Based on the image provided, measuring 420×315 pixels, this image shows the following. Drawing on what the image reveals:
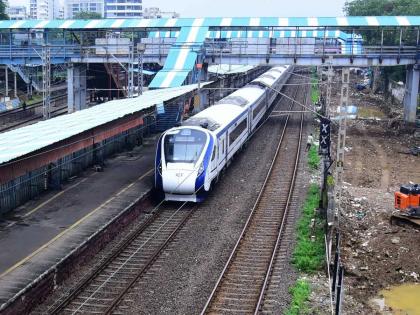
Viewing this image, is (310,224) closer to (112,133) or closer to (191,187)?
(191,187)

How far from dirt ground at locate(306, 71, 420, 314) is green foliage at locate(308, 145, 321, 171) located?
1.45 m

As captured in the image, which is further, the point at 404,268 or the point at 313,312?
the point at 404,268

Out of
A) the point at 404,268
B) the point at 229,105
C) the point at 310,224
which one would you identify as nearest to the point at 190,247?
the point at 310,224

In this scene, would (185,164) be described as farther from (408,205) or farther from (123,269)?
(408,205)

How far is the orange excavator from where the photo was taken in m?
19.4

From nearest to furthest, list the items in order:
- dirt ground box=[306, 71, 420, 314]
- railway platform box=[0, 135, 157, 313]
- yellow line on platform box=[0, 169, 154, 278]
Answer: railway platform box=[0, 135, 157, 313]
yellow line on platform box=[0, 169, 154, 278]
dirt ground box=[306, 71, 420, 314]

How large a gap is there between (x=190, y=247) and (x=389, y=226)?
22.2ft

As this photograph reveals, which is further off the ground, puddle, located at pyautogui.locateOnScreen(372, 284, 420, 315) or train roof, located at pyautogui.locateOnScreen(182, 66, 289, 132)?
train roof, located at pyautogui.locateOnScreen(182, 66, 289, 132)

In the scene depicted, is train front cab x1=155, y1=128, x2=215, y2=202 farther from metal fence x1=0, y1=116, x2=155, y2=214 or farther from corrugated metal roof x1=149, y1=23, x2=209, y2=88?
corrugated metal roof x1=149, y1=23, x2=209, y2=88

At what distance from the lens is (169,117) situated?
3466 cm

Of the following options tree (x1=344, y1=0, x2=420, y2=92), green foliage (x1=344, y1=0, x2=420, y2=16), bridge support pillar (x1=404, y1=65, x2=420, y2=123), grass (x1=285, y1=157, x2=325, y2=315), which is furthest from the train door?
green foliage (x1=344, y1=0, x2=420, y2=16)

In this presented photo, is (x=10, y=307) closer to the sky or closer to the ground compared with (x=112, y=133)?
closer to the ground

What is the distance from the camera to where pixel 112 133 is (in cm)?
2084

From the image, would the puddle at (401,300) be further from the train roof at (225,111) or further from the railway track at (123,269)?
the train roof at (225,111)
